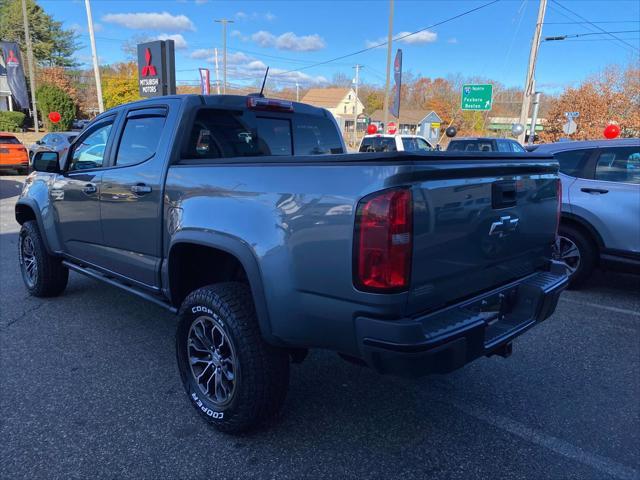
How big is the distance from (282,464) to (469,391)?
4.85 feet

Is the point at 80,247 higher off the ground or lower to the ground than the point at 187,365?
higher

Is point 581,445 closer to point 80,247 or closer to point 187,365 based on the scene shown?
point 187,365

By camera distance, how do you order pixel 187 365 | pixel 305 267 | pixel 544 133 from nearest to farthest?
1. pixel 305 267
2. pixel 187 365
3. pixel 544 133

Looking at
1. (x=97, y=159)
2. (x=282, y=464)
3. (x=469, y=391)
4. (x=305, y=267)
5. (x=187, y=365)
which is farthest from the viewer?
(x=97, y=159)

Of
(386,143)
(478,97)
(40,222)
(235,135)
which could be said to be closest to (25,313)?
(40,222)

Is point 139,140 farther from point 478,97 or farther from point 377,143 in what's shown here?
point 478,97

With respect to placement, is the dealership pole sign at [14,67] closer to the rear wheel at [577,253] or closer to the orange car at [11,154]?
the orange car at [11,154]

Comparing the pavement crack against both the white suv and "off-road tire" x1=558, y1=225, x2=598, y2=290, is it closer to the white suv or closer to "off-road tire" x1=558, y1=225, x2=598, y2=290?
"off-road tire" x1=558, y1=225, x2=598, y2=290

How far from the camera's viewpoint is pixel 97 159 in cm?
394

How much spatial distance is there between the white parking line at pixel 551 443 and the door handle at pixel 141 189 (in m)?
2.44

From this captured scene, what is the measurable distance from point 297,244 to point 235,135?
1561 mm

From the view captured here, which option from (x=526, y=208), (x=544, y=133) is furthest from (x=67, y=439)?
(x=544, y=133)

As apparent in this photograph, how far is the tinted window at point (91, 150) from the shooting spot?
392 cm

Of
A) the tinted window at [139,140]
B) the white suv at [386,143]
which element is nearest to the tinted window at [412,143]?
the white suv at [386,143]
